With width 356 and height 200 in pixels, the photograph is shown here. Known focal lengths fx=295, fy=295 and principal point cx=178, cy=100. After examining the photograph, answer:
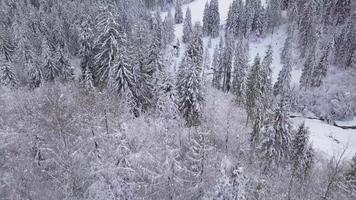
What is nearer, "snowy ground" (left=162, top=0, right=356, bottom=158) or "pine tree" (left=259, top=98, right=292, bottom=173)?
"pine tree" (left=259, top=98, right=292, bottom=173)

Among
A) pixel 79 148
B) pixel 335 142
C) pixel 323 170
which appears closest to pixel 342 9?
pixel 335 142

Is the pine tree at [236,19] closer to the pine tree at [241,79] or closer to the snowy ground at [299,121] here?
the snowy ground at [299,121]

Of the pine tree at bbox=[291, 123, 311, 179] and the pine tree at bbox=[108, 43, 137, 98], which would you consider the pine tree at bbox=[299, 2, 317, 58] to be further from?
the pine tree at bbox=[108, 43, 137, 98]

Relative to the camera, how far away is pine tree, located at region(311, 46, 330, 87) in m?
67.2

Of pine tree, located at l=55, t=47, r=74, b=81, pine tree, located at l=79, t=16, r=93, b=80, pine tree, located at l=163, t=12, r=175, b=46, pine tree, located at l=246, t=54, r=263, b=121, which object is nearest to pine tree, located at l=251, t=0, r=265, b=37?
pine tree, located at l=163, t=12, r=175, b=46

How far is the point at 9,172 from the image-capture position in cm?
2255

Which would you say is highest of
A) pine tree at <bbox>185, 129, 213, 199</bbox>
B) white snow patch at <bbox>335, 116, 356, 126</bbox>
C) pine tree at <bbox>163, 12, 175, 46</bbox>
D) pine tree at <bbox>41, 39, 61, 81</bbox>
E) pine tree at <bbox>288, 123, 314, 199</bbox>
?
pine tree at <bbox>163, 12, 175, 46</bbox>

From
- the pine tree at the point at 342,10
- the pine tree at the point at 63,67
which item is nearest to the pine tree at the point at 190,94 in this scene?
the pine tree at the point at 63,67

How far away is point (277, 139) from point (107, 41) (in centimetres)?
2255

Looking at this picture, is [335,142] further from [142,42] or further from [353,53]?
[142,42]

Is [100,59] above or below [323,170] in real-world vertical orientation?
above

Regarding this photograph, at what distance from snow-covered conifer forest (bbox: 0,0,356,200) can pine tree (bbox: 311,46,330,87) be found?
0.26m

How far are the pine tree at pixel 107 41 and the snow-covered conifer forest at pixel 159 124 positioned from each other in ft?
0.51

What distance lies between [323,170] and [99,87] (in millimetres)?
30346
